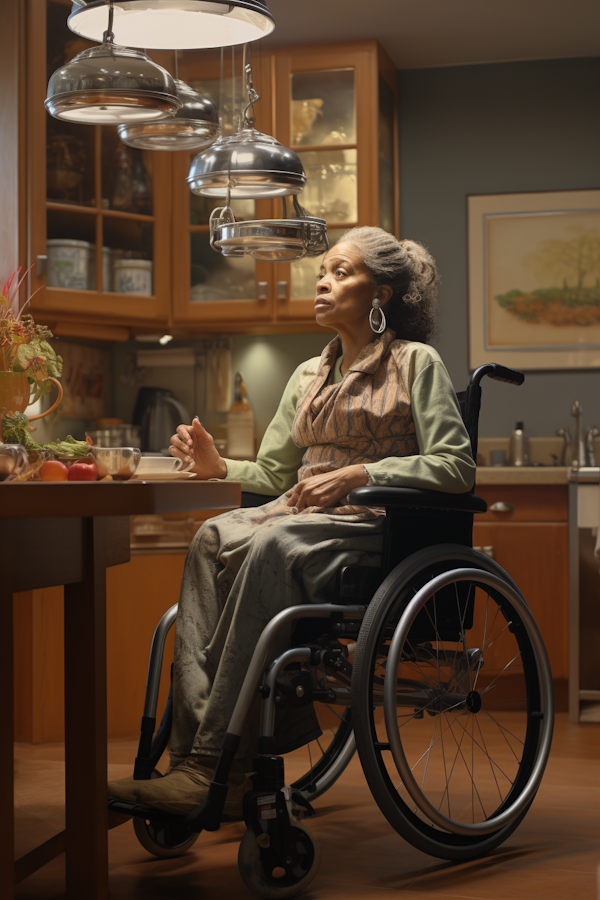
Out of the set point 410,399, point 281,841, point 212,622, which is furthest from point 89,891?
point 410,399

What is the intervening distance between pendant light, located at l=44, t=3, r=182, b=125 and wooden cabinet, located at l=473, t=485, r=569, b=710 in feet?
6.94

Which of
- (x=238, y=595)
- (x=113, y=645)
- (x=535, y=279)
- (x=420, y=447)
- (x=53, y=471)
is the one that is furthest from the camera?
(x=535, y=279)

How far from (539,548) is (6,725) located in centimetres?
249

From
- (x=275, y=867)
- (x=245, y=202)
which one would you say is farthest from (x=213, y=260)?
(x=275, y=867)

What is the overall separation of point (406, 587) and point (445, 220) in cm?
262

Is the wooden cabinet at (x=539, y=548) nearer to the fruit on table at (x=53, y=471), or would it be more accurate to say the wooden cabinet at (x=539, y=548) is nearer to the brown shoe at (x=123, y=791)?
the brown shoe at (x=123, y=791)

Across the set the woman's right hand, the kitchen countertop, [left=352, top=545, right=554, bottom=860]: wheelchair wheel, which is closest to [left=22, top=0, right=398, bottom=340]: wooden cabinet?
the kitchen countertop

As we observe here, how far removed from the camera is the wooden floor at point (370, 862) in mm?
1724

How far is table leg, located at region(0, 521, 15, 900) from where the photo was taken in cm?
126

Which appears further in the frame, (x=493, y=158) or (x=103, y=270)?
(x=493, y=158)

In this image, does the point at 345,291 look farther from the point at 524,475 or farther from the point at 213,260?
the point at 213,260

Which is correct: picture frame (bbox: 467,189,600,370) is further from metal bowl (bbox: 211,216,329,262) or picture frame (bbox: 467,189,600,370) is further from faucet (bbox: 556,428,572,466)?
metal bowl (bbox: 211,216,329,262)

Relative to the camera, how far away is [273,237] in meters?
2.13

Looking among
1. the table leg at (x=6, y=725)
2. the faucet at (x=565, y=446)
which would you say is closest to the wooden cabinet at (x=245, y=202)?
the faucet at (x=565, y=446)
